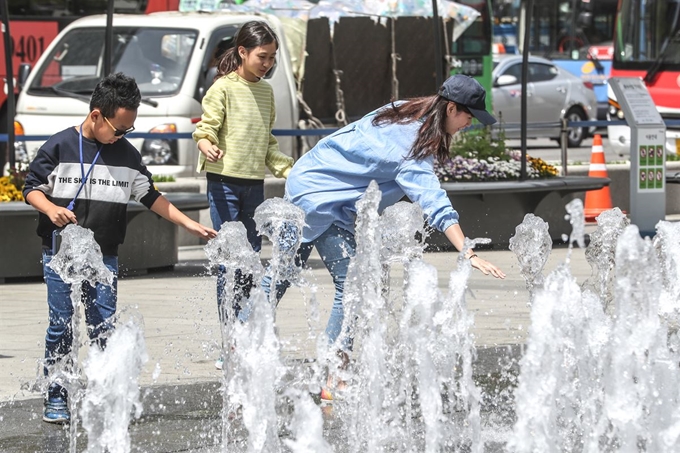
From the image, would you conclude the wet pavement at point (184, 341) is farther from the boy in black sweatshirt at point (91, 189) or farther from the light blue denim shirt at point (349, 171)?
the light blue denim shirt at point (349, 171)

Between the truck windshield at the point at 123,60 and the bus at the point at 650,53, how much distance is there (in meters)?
7.11

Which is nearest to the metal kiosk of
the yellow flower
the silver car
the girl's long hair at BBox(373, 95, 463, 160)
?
the yellow flower

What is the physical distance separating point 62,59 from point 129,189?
8.23 metres

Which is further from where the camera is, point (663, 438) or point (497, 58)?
point (497, 58)

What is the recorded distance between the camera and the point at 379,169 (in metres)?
5.36

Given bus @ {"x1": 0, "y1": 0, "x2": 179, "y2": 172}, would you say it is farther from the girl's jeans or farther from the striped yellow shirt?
the girl's jeans

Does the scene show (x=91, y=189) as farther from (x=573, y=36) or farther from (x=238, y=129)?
(x=573, y=36)

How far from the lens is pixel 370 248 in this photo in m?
5.41

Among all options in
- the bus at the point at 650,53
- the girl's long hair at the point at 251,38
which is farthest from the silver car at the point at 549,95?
the girl's long hair at the point at 251,38

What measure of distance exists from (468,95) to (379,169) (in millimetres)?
496

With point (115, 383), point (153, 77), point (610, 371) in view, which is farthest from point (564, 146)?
point (115, 383)

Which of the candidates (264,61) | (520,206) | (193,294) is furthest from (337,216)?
(520,206)

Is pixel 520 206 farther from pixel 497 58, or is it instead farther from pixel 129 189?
pixel 497 58

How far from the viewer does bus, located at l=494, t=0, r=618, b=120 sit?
97.1ft
